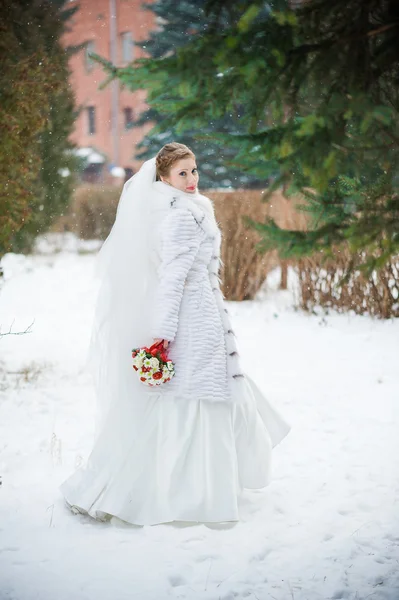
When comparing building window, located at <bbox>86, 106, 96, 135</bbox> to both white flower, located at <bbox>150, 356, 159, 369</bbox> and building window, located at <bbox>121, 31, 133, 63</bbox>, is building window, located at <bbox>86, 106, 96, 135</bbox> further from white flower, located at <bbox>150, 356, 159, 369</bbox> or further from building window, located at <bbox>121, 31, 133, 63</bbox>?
white flower, located at <bbox>150, 356, 159, 369</bbox>

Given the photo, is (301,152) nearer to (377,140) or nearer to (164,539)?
(377,140)

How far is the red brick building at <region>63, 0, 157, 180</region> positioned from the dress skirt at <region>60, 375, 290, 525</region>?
87.5 feet

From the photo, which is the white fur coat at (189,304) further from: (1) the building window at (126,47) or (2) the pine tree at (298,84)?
(1) the building window at (126,47)

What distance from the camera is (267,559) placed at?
327 centimetres

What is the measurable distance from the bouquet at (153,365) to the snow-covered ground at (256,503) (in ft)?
2.68

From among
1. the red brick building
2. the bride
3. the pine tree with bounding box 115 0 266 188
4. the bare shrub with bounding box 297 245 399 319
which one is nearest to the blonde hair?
the bride

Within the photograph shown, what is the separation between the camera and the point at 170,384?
3566mm

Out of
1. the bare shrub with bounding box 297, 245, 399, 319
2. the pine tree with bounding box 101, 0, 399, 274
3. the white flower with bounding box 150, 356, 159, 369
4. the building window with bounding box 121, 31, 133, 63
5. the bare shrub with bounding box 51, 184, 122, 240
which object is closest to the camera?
the pine tree with bounding box 101, 0, 399, 274

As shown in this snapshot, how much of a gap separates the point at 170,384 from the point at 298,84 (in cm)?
172

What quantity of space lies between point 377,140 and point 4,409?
4095 millimetres

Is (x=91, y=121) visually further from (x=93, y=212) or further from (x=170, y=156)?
(x=170, y=156)

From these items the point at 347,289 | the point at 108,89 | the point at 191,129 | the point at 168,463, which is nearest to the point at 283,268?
the point at 347,289

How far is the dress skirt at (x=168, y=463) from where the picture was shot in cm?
350

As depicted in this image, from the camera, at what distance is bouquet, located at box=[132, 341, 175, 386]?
11.2ft
